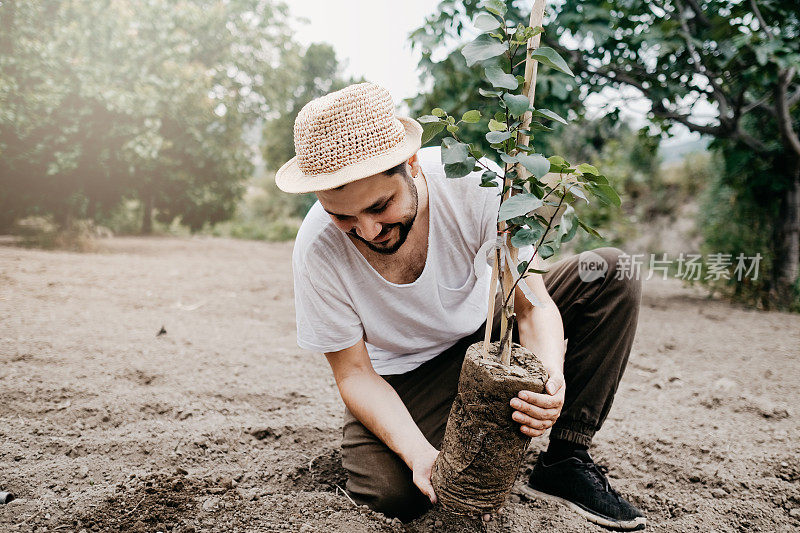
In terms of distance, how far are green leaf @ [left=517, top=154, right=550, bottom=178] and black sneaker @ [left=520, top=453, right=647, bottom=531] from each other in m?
1.06

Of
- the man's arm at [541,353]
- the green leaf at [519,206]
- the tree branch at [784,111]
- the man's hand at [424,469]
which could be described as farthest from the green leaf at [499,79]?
the tree branch at [784,111]

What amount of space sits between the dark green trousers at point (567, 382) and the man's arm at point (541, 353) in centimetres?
24

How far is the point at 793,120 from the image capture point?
5.25 m

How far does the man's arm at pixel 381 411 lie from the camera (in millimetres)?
1547

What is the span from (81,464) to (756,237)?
243 inches

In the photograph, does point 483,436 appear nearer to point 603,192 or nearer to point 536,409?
point 536,409

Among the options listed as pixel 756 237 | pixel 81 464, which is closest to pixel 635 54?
pixel 756 237

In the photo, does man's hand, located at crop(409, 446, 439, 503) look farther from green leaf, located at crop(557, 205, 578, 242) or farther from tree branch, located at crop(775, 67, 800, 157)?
tree branch, located at crop(775, 67, 800, 157)

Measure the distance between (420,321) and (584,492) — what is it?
76 cm

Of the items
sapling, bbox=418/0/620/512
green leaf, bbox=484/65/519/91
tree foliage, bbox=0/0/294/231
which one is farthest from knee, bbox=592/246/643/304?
tree foliage, bbox=0/0/294/231

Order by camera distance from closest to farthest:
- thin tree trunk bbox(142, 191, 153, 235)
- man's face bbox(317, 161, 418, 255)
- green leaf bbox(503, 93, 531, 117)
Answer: green leaf bbox(503, 93, 531, 117), man's face bbox(317, 161, 418, 255), thin tree trunk bbox(142, 191, 153, 235)

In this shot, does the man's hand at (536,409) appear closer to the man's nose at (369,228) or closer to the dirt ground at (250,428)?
the dirt ground at (250,428)

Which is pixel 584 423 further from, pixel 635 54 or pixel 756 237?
pixel 756 237

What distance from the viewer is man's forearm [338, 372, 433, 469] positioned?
5.19 ft
